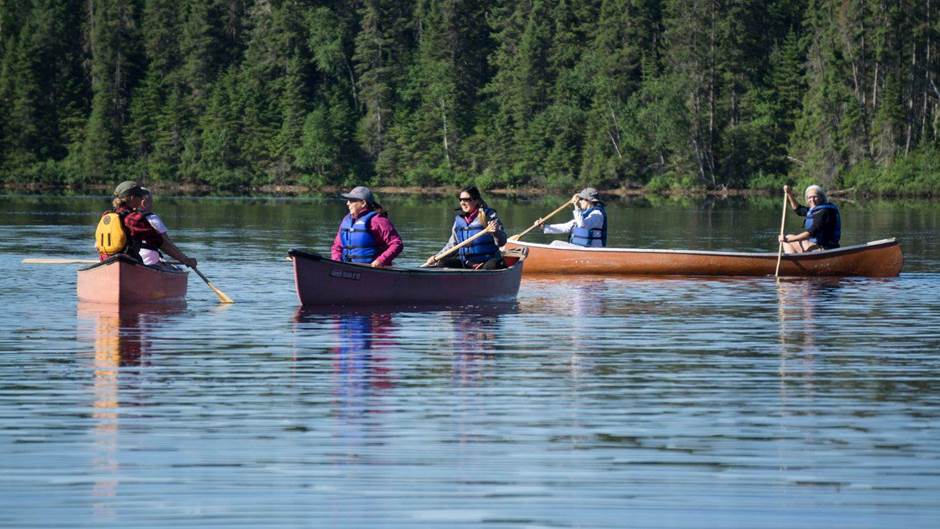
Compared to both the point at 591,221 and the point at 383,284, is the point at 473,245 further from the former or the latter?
the point at 591,221

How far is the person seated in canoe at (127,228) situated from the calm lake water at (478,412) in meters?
0.72

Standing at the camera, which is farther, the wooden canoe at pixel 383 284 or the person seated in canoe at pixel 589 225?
the person seated in canoe at pixel 589 225

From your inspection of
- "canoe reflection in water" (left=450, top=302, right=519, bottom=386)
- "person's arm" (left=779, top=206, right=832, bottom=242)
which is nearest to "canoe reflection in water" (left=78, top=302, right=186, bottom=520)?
"canoe reflection in water" (left=450, top=302, right=519, bottom=386)

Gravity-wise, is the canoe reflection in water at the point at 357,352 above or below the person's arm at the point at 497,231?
below

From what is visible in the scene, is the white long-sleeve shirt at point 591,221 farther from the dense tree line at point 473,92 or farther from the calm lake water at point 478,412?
the dense tree line at point 473,92

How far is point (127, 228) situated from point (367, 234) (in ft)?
8.34

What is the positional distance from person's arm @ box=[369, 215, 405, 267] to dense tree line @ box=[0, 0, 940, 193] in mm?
59264

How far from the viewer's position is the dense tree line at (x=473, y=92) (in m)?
81.1

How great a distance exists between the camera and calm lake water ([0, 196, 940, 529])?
859 centimetres

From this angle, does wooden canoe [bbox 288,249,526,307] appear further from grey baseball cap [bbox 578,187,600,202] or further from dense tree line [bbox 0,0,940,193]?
dense tree line [bbox 0,0,940,193]

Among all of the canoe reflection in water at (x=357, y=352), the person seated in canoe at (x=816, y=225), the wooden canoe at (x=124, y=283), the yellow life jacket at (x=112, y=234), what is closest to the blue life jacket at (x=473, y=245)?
the canoe reflection in water at (x=357, y=352)

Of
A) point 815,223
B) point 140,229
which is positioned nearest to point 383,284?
point 140,229

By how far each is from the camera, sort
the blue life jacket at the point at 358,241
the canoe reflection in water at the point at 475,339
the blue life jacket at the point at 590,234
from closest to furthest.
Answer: the canoe reflection in water at the point at 475,339, the blue life jacket at the point at 358,241, the blue life jacket at the point at 590,234

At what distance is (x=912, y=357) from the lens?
1483 centimetres
